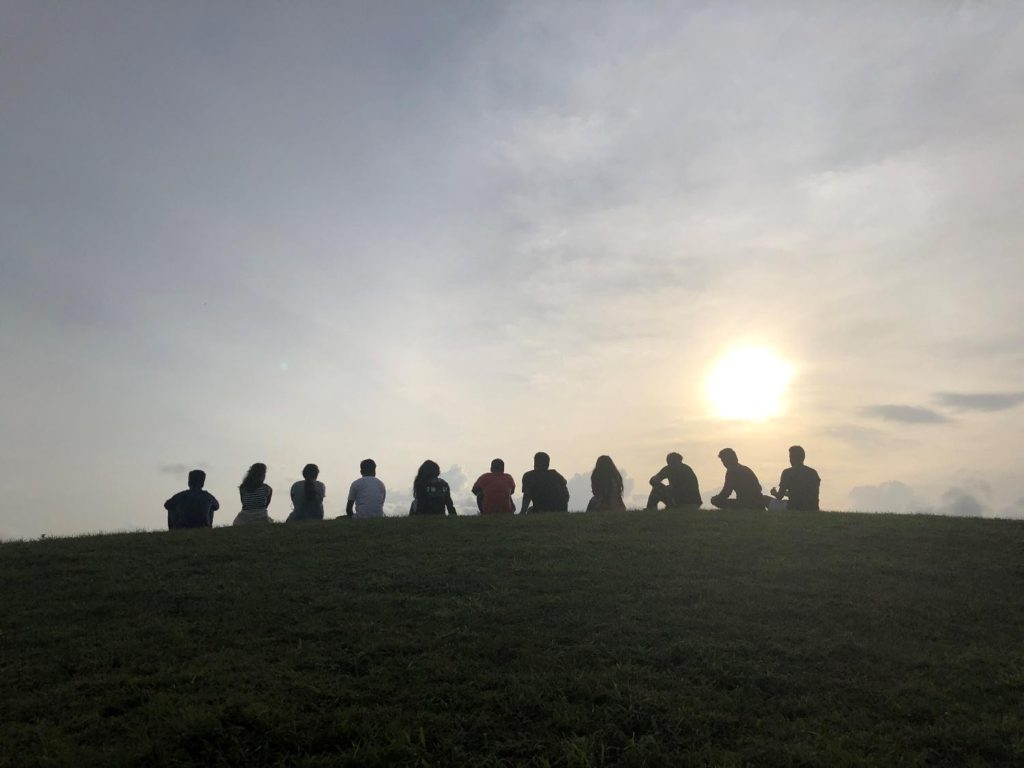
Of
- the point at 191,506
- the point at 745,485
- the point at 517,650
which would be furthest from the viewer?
the point at 745,485

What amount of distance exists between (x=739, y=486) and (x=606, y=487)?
349 cm

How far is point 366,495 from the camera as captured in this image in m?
20.9

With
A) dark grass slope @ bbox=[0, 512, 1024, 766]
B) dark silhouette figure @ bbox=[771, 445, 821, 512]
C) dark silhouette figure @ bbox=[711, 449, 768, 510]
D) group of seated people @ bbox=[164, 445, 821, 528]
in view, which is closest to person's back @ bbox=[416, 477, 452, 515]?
group of seated people @ bbox=[164, 445, 821, 528]

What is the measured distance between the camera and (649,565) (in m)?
14.7

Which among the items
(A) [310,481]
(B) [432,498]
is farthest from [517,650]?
(A) [310,481]

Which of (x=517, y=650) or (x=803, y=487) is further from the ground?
(x=803, y=487)

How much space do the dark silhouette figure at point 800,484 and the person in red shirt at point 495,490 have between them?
7.15m

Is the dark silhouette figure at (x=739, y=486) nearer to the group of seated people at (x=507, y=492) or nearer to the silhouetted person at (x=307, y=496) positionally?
the group of seated people at (x=507, y=492)

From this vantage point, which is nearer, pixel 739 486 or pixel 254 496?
pixel 254 496

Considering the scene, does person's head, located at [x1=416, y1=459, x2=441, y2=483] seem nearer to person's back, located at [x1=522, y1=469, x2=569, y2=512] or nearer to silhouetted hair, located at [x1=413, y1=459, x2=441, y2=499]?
silhouetted hair, located at [x1=413, y1=459, x2=441, y2=499]

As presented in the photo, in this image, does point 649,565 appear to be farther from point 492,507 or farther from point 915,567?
point 492,507

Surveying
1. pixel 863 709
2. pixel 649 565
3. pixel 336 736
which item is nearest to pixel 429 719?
pixel 336 736

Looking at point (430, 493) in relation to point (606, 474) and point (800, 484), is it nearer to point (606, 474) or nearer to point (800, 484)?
point (606, 474)

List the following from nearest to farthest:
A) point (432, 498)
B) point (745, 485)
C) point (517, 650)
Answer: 1. point (517, 650)
2. point (432, 498)
3. point (745, 485)
